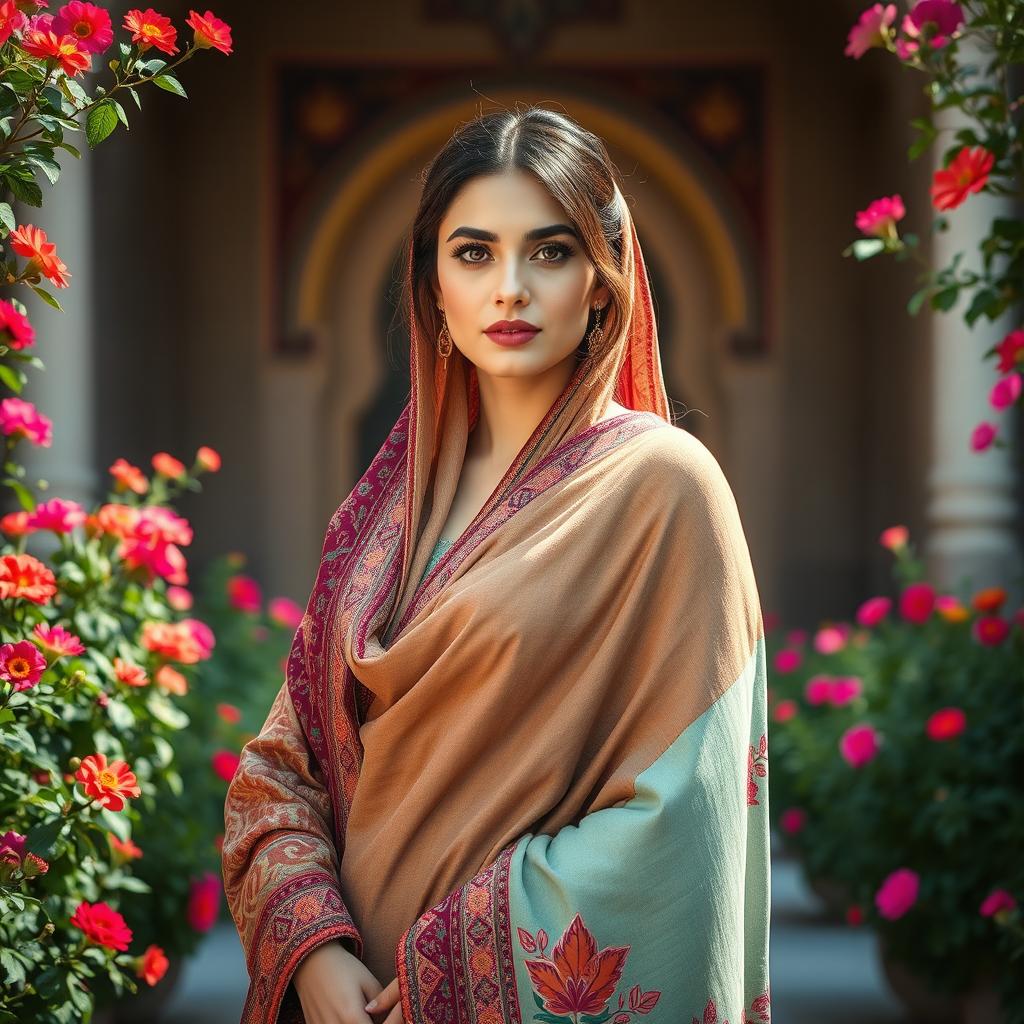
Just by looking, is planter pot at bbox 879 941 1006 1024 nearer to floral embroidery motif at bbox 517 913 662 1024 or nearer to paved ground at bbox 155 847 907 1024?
paved ground at bbox 155 847 907 1024

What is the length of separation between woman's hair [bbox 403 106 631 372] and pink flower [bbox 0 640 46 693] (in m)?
0.63

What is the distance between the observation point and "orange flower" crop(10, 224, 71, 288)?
5.94 feet

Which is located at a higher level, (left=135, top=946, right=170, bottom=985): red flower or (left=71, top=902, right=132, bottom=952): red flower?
(left=71, top=902, right=132, bottom=952): red flower

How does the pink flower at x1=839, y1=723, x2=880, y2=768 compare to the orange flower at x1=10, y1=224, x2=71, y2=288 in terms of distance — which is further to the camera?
the pink flower at x1=839, y1=723, x2=880, y2=768

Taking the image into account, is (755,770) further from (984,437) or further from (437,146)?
(437,146)

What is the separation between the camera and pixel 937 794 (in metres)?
3.23

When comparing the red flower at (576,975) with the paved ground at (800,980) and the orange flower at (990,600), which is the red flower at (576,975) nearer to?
the orange flower at (990,600)

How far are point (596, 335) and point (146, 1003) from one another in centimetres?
246

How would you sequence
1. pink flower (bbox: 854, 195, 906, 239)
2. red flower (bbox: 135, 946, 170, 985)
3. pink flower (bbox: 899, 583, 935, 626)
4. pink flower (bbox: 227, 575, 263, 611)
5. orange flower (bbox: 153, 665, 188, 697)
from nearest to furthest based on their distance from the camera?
red flower (bbox: 135, 946, 170, 985), pink flower (bbox: 854, 195, 906, 239), orange flower (bbox: 153, 665, 188, 697), pink flower (bbox: 899, 583, 935, 626), pink flower (bbox: 227, 575, 263, 611)

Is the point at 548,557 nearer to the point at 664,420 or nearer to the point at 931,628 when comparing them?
the point at 664,420

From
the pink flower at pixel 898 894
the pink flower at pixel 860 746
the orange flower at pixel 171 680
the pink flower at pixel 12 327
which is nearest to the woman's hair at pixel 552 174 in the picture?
the pink flower at pixel 12 327

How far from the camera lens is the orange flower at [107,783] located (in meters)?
1.82

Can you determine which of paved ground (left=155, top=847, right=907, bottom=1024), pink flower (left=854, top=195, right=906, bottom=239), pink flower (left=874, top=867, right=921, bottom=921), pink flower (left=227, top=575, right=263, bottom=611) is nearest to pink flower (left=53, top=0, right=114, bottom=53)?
pink flower (left=854, top=195, right=906, bottom=239)

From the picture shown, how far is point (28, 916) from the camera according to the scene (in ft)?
6.43
